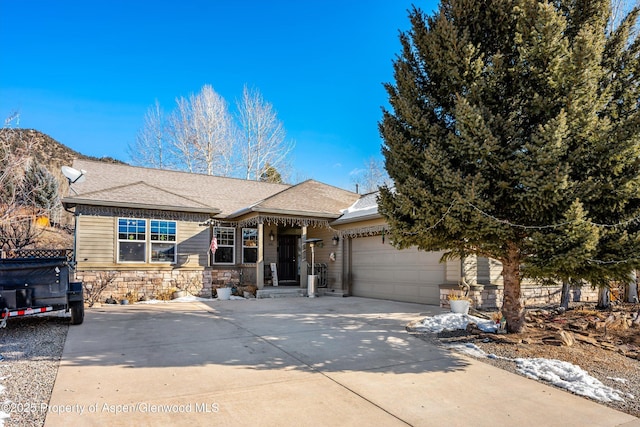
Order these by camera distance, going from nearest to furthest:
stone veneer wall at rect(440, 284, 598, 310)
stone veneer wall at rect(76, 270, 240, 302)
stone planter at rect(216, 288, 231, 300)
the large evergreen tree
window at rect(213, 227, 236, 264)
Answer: the large evergreen tree
stone veneer wall at rect(440, 284, 598, 310)
stone veneer wall at rect(76, 270, 240, 302)
stone planter at rect(216, 288, 231, 300)
window at rect(213, 227, 236, 264)

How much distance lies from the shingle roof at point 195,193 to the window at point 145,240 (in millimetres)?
782

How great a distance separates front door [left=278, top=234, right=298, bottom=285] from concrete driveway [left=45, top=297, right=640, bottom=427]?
31.1 feet

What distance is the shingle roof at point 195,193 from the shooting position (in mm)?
13031

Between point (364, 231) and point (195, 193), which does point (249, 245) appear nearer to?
point (195, 193)

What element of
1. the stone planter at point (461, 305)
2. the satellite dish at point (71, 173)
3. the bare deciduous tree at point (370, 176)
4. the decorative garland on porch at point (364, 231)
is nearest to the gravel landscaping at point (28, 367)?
the satellite dish at point (71, 173)

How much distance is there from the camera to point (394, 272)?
12.6 m

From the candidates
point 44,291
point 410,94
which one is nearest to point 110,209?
point 44,291

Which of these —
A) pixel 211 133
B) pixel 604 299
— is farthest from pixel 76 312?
pixel 211 133

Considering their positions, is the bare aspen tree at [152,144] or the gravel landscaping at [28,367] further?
the bare aspen tree at [152,144]

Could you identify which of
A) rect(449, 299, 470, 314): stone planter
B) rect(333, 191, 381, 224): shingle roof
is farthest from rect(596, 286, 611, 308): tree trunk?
rect(333, 191, 381, 224): shingle roof

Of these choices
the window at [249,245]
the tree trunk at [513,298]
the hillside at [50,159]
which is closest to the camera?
the tree trunk at [513,298]

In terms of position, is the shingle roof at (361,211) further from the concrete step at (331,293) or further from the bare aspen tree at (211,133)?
the bare aspen tree at (211,133)

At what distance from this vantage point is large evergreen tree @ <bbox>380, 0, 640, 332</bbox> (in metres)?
5.08

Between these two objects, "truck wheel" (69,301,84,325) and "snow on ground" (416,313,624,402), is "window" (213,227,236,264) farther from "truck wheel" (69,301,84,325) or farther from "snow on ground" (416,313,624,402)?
"snow on ground" (416,313,624,402)
